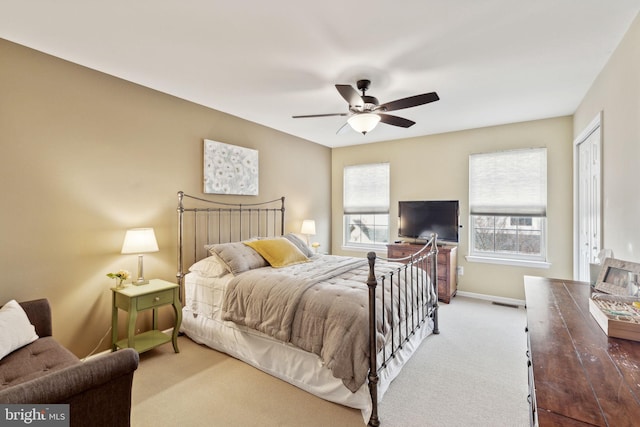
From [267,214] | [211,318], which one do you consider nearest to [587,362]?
[211,318]

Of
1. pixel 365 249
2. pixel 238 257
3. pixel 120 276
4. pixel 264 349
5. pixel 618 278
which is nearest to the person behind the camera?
pixel 618 278

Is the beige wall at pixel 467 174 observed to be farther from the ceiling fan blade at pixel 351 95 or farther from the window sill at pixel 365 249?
the ceiling fan blade at pixel 351 95

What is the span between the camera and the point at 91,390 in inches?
44.3

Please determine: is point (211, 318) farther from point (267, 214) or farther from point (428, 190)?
point (428, 190)

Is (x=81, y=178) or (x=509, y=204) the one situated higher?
(x=81, y=178)

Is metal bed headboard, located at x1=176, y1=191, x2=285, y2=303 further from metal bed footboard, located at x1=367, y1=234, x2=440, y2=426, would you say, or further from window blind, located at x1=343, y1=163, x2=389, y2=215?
metal bed footboard, located at x1=367, y1=234, x2=440, y2=426

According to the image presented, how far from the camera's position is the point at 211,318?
10.0 ft

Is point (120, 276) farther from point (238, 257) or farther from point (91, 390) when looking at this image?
point (91, 390)

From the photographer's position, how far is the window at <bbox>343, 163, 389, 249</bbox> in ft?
18.2

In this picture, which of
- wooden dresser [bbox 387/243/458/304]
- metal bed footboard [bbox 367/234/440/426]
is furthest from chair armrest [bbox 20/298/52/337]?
wooden dresser [bbox 387/243/458/304]

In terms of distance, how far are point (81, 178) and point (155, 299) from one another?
1.27m

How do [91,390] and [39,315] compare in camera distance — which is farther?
[39,315]

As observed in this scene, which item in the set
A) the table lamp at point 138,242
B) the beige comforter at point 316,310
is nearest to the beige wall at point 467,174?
the beige comforter at point 316,310

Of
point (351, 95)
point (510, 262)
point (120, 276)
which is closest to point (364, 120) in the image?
point (351, 95)
